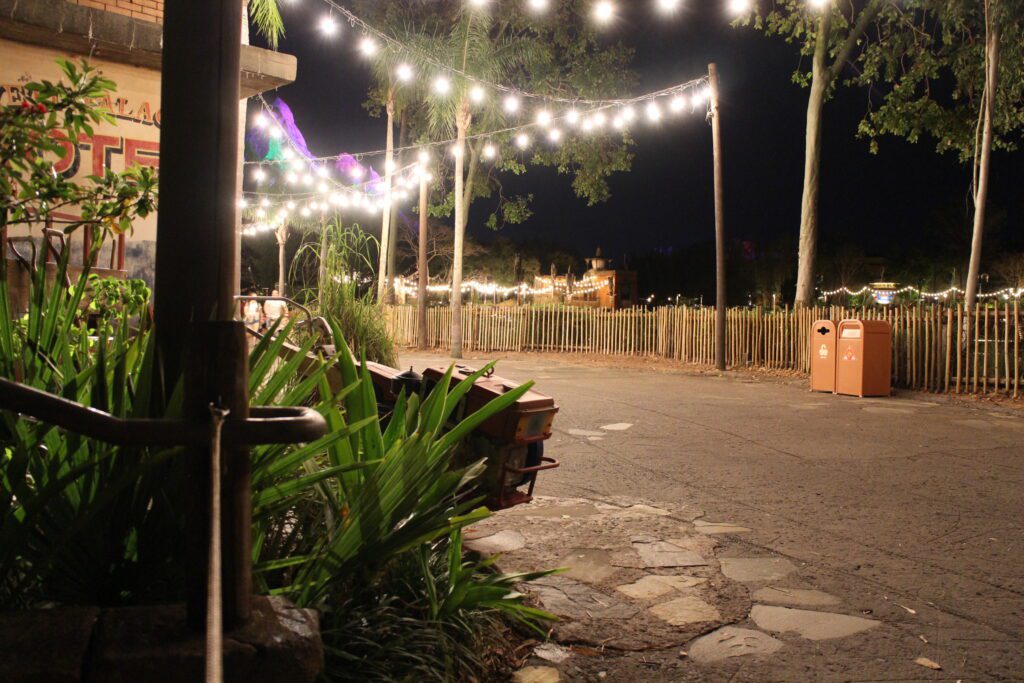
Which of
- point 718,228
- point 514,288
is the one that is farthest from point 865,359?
point 514,288

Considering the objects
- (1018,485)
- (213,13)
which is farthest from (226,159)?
(1018,485)

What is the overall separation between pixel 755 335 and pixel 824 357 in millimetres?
4720

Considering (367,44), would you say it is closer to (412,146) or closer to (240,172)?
(412,146)

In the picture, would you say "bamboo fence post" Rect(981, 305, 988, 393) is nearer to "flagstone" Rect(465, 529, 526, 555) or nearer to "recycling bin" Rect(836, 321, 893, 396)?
"recycling bin" Rect(836, 321, 893, 396)

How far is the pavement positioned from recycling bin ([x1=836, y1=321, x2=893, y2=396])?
397 centimetres

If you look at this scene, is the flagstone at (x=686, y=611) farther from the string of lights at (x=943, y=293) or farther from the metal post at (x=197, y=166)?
the string of lights at (x=943, y=293)

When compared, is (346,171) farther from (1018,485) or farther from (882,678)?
(882,678)

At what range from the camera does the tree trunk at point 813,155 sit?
63.0 feet

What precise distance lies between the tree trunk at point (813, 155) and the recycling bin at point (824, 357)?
5356 millimetres

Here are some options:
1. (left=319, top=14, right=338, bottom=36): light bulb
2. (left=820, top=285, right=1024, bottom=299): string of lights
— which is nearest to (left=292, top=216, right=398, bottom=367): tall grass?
(left=319, top=14, right=338, bottom=36): light bulb

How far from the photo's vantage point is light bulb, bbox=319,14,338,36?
15.9 m

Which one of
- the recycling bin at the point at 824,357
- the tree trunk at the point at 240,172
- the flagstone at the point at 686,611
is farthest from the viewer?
the recycling bin at the point at 824,357

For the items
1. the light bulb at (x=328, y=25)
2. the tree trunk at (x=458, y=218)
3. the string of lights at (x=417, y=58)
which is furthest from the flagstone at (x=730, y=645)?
the tree trunk at (x=458, y=218)

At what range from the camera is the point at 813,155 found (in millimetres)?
19172
